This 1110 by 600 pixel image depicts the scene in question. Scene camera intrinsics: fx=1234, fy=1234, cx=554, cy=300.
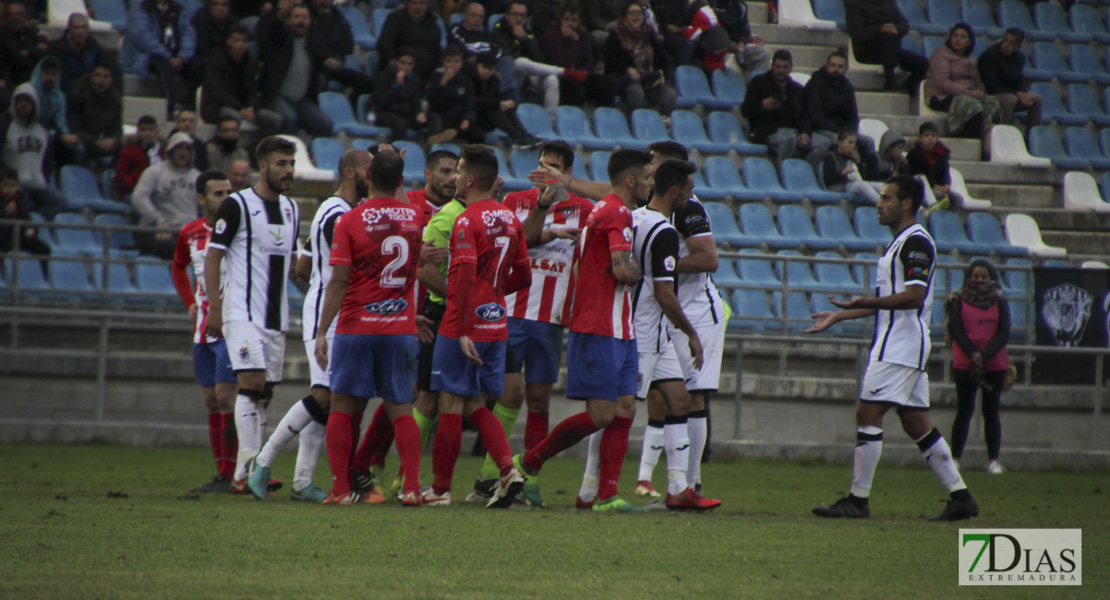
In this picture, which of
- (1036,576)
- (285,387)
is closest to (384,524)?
(1036,576)

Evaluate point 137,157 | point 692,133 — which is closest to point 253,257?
point 137,157

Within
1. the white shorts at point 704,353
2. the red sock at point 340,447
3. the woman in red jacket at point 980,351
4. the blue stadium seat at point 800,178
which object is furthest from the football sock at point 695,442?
the blue stadium seat at point 800,178

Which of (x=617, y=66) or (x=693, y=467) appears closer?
(x=693, y=467)

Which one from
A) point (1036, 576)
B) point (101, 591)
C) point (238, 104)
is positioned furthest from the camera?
point (238, 104)

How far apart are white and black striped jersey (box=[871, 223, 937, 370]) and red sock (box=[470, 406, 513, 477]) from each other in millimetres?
2275

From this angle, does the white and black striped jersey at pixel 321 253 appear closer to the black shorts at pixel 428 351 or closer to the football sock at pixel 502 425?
the black shorts at pixel 428 351

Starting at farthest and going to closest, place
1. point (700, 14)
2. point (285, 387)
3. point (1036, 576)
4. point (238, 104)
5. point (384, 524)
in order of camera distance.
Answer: point (700, 14)
point (238, 104)
point (285, 387)
point (384, 524)
point (1036, 576)

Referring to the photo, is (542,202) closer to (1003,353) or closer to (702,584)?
(702,584)

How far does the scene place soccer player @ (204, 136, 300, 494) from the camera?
7.70 metres

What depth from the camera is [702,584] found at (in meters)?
4.72

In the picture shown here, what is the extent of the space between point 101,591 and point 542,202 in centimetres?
377

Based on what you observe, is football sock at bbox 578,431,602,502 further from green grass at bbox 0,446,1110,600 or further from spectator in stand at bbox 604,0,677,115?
spectator in stand at bbox 604,0,677,115

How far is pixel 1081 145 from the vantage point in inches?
757

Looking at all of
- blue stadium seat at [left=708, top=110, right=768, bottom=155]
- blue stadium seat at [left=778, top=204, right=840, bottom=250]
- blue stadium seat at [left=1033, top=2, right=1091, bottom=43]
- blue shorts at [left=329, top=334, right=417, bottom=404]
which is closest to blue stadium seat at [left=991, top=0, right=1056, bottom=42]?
blue stadium seat at [left=1033, top=2, right=1091, bottom=43]
